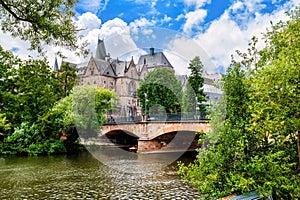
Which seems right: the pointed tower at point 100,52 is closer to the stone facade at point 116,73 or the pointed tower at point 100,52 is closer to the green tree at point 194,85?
the stone facade at point 116,73

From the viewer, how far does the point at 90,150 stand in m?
32.1

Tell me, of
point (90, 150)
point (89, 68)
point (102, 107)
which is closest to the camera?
point (90, 150)

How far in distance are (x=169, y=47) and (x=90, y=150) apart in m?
19.0

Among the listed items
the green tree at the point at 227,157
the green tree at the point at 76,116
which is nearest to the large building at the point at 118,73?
the green tree at the point at 76,116

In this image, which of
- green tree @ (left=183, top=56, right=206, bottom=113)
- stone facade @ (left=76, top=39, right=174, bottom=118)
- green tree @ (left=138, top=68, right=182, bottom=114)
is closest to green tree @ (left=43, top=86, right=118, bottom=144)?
green tree @ (left=138, top=68, right=182, bottom=114)

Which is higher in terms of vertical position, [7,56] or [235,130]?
[7,56]

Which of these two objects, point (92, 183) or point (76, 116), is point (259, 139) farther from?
point (76, 116)

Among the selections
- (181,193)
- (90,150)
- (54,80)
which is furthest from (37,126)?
(181,193)

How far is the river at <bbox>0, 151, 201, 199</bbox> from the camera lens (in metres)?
12.1

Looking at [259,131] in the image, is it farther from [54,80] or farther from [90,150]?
[54,80]

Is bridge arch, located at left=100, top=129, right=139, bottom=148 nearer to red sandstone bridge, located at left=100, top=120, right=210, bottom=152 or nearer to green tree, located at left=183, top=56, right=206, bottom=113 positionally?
red sandstone bridge, located at left=100, top=120, right=210, bottom=152

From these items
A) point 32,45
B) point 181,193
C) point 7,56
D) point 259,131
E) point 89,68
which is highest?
point 89,68

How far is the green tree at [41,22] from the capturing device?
21.6 ft

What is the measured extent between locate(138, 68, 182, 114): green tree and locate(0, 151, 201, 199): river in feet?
65.1
